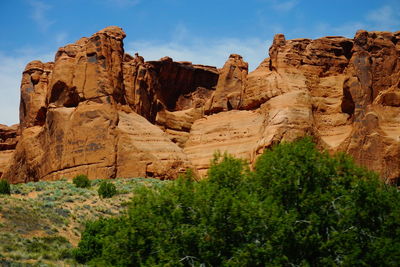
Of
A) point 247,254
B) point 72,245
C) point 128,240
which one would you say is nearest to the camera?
point 247,254

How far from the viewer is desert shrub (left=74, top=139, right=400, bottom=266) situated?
26.3 meters

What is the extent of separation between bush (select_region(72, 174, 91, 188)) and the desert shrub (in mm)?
24945

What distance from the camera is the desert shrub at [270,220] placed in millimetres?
26328

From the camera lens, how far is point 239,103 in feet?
247

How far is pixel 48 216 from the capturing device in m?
43.3

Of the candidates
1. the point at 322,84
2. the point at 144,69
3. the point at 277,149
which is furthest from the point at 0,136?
the point at 277,149

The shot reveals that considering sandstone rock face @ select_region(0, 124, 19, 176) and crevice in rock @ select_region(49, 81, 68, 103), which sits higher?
crevice in rock @ select_region(49, 81, 68, 103)

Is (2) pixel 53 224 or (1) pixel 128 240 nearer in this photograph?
(1) pixel 128 240

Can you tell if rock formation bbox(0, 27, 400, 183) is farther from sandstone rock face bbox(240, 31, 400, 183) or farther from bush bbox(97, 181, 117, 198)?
bush bbox(97, 181, 117, 198)

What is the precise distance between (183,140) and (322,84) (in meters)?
16.4

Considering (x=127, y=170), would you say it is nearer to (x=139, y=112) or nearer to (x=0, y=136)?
(x=139, y=112)

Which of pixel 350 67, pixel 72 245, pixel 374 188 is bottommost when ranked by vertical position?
pixel 72 245

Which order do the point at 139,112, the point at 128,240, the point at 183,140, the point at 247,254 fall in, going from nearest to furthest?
the point at 247,254 → the point at 128,240 → the point at 139,112 → the point at 183,140

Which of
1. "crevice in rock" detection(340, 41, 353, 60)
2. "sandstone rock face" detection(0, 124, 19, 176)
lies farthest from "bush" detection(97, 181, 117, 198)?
"sandstone rock face" detection(0, 124, 19, 176)
